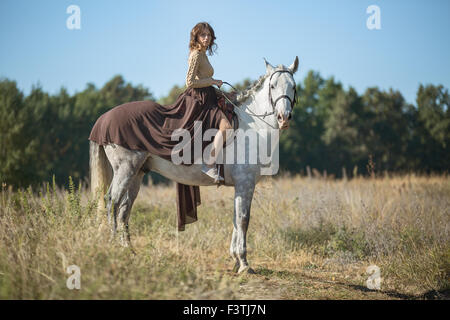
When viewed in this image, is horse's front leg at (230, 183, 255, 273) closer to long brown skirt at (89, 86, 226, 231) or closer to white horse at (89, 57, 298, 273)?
white horse at (89, 57, 298, 273)

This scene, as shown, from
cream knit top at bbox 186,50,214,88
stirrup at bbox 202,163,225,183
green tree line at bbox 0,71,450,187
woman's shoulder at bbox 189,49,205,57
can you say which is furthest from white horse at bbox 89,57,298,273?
green tree line at bbox 0,71,450,187

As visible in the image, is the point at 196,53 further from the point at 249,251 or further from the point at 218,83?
the point at 249,251

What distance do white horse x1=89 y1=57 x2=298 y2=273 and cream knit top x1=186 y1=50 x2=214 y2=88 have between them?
23.3 inches

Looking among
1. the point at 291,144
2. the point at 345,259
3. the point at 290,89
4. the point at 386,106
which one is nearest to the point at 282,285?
the point at 345,259

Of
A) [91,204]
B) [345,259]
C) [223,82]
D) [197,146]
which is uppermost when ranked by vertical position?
[223,82]

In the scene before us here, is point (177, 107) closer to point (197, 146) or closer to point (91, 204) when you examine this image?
point (197, 146)

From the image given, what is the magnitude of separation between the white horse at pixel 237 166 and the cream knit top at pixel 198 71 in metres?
0.59

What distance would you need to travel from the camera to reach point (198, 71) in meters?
5.14

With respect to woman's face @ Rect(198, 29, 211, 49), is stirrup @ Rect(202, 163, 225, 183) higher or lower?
lower

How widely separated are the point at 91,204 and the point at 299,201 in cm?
535

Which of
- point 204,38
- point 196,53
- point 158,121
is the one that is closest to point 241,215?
point 158,121

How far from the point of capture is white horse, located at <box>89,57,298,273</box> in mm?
4883
